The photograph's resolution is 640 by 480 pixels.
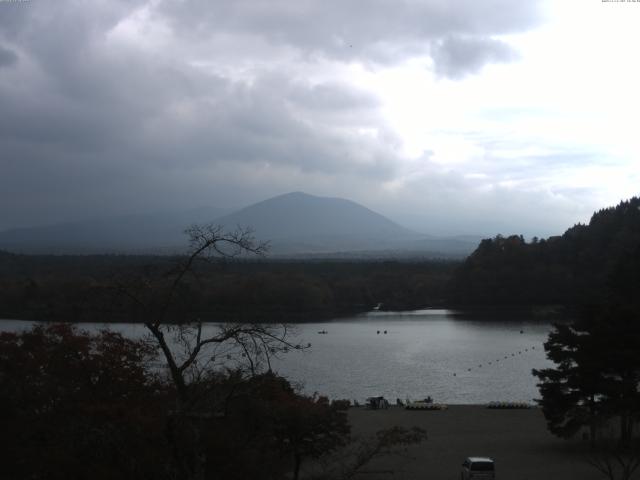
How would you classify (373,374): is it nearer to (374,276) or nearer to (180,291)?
(180,291)

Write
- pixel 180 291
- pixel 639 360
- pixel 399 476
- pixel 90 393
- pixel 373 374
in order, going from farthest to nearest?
pixel 373 374 → pixel 639 360 → pixel 399 476 → pixel 90 393 → pixel 180 291

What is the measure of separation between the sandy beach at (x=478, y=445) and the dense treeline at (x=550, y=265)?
2865cm

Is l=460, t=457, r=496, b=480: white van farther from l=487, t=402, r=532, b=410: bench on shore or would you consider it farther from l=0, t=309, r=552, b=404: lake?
l=487, t=402, r=532, b=410: bench on shore

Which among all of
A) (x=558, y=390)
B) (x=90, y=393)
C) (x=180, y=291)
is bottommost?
(x=558, y=390)

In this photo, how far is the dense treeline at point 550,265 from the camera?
4172 cm

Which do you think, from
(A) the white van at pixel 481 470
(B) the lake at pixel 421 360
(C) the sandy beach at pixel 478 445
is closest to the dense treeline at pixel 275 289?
(B) the lake at pixel 421 360

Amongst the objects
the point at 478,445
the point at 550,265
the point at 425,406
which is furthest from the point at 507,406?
the point at 550,265

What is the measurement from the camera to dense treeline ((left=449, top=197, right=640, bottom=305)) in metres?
41.7

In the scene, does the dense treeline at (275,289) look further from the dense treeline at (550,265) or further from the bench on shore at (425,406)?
the bench on shore at (425,406)

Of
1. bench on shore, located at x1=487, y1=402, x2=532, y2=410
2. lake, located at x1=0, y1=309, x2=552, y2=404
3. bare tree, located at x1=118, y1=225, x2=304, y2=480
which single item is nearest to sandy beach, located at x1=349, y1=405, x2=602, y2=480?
bench on shore, located at x1=487, y1=402, x2=532, y2=410

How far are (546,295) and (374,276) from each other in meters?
14.0

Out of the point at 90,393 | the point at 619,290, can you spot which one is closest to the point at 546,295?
the point at 619,290

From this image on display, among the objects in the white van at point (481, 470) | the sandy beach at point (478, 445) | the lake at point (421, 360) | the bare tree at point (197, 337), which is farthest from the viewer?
the lake at point (421, 360)

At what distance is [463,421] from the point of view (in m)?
13.2
